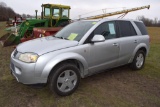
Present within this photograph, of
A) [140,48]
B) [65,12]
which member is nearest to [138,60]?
[140,48]

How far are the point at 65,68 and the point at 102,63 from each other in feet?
3.86

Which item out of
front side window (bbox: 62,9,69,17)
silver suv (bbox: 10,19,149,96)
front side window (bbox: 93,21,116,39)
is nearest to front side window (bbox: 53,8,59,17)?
front side window (bbox: 62,9,69,17)

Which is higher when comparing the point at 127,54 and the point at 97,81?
the point at 127,54

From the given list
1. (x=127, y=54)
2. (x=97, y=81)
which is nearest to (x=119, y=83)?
(x=97, y=81)

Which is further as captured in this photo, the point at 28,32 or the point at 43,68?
the point at 28,32

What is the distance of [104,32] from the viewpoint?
200 inches

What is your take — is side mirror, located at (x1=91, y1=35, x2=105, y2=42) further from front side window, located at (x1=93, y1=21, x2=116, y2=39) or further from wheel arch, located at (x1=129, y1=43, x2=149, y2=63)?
wheel arch, located at (x1=129, y1=43, x2=149, y2=63)

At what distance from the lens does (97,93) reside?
4531 mm

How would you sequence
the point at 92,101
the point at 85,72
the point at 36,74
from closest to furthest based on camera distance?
the point at 36,74 < the point at 92,101 < the point at 85,72

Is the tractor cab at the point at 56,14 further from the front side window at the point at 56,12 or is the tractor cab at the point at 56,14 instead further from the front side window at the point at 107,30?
the front side window at the point at 107,30

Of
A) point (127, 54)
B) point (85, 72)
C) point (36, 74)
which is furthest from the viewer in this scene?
point (127, 54)

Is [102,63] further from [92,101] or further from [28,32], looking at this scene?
[28,32]

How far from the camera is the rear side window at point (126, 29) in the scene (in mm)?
5566

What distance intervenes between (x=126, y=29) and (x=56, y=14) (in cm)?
813
